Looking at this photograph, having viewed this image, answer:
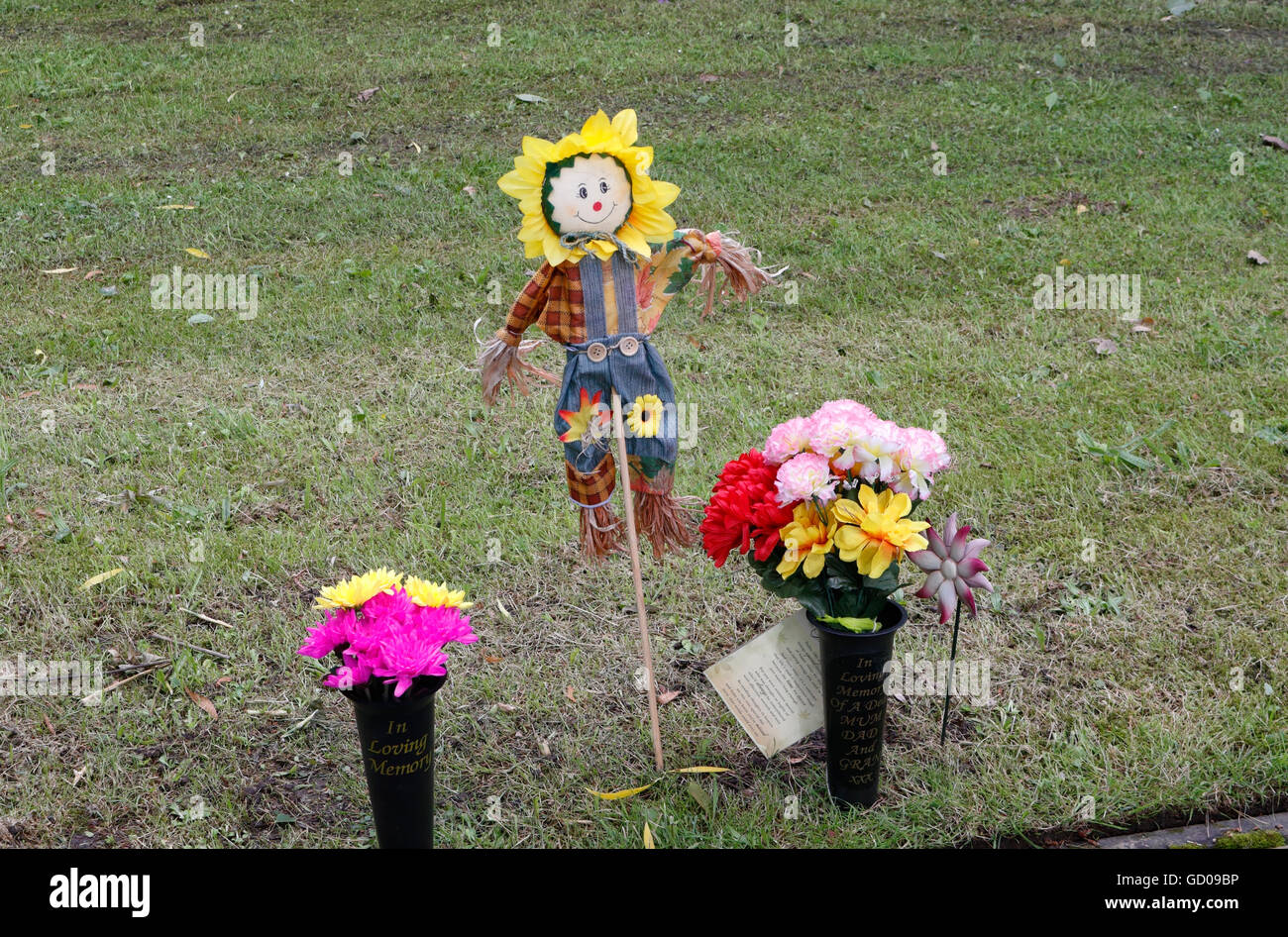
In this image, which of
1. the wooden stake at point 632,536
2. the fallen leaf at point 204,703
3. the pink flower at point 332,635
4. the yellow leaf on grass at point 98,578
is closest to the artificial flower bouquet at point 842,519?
the wooden stake at point 632,536

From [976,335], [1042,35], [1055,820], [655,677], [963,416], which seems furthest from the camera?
[1042,35]

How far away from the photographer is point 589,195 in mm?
2572

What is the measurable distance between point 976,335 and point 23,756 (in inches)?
160

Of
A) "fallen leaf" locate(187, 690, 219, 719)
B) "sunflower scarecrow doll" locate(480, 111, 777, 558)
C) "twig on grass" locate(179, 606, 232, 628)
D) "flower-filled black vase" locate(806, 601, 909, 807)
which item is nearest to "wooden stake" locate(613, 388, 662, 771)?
"sunflower scarecrow doll" locate(480, 111, 777, 558)

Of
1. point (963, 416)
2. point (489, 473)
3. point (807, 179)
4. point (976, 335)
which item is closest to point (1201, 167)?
point (807, 179)

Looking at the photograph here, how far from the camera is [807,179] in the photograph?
6.88m

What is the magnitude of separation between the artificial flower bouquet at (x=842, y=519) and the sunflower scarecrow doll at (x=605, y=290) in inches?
12.8

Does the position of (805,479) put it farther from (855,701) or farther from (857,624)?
(855,701)

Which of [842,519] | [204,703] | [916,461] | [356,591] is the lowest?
[204,703]

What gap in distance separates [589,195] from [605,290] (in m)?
0.24

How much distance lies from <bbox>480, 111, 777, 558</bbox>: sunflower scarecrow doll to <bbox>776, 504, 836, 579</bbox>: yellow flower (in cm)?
42

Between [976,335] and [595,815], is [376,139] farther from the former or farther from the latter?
[595,815]

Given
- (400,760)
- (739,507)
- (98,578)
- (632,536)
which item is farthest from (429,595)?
(98,578)
